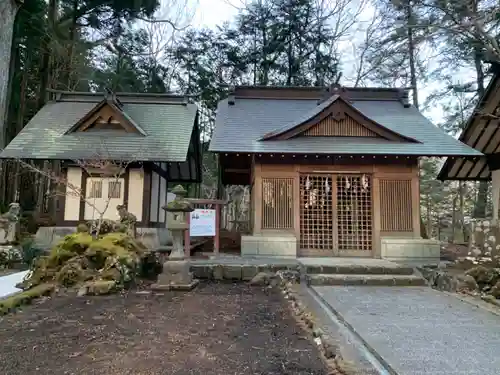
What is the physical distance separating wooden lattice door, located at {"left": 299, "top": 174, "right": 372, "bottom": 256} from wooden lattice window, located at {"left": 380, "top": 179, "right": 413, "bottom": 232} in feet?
1.29

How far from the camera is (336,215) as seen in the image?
1061 centimetres

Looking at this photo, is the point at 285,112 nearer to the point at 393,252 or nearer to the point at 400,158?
the point at 400,158

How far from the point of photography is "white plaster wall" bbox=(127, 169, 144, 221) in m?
12.4

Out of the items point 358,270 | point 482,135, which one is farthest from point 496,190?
point 358,270

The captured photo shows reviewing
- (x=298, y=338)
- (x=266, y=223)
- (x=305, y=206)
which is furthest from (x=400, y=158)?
(x=298, y=338)

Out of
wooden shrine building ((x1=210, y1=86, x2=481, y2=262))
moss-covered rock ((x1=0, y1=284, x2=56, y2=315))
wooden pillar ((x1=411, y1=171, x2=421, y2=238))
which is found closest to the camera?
moss-covered rock ((x1=0, y1=284, x2=56, y2=315))

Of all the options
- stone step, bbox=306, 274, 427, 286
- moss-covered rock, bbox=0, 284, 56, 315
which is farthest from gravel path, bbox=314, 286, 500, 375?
moss-covered rock, bbox=0, 284, 56, 315

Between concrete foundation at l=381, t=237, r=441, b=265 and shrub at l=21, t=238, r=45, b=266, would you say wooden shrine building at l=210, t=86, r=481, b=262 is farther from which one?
shrub at l=21, t=238, r=45, b=266

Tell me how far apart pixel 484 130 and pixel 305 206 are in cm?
729

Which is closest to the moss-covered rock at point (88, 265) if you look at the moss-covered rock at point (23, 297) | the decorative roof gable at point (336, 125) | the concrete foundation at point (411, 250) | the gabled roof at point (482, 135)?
the moss-covered rock at point (23, 297)

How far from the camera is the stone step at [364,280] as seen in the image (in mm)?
7906

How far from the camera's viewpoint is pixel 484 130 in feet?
41.2

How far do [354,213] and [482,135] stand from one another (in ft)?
20.4

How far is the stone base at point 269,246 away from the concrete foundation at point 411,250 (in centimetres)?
262
